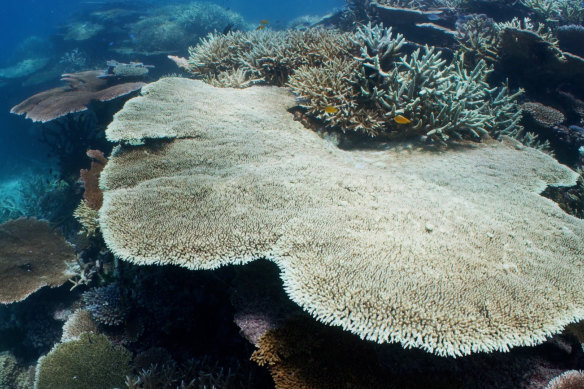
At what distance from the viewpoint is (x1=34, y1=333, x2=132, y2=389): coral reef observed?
3.46 meters

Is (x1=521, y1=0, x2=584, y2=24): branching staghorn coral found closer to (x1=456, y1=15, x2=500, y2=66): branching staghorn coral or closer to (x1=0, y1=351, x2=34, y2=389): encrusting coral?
(x1=456, y1=15, x2=500, y2=66): branching staghorn coral

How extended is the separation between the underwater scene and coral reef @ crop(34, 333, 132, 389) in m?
0.02

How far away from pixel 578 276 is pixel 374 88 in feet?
10.8

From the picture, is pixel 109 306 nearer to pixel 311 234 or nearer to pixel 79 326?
pixel 79 326

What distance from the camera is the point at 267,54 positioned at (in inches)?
238

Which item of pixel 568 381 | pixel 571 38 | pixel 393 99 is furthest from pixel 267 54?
pixel 571 38

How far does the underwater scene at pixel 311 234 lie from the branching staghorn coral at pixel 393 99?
0.03 meters

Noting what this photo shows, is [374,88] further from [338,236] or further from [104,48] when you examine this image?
[104,48]

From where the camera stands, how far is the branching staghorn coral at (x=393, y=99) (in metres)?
4.54

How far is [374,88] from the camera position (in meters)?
4.63

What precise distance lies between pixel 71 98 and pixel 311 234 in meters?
6.83

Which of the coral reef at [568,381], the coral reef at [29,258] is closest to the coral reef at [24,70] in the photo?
the coral reef at [29,258]

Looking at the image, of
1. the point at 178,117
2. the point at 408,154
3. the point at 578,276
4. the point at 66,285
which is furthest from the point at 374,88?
the point at 66,285

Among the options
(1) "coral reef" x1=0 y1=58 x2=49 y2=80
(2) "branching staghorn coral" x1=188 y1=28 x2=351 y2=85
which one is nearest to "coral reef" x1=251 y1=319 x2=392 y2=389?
(2) "branching staghorn coral" x1=188 y1=28 x2=351 y2=85
